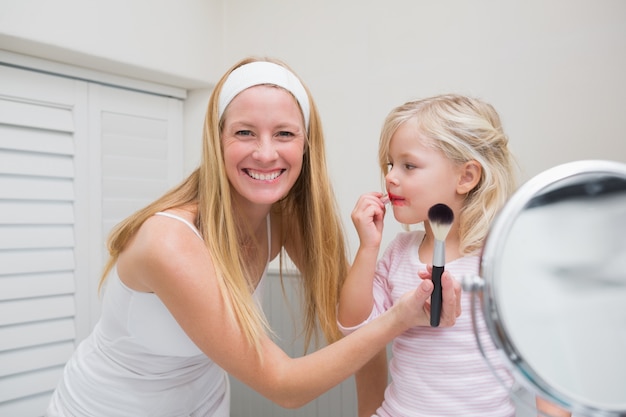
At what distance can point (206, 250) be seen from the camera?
0.96 m

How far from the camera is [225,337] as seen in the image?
0.91 m

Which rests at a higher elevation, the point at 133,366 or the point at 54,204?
the point at 54,204

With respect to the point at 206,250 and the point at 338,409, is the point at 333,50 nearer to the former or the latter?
the point at 206,250

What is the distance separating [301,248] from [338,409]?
59cm

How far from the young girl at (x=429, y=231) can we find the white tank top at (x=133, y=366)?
0.34 m

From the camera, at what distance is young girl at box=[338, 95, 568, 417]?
88 cm

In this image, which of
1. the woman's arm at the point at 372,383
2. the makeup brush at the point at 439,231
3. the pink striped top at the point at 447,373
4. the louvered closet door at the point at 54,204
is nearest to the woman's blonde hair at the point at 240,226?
the woman's arm at the point at 372,383

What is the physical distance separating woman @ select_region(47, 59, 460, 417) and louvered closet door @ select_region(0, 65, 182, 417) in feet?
1.32

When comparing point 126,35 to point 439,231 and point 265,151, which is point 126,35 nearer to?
point 265,151

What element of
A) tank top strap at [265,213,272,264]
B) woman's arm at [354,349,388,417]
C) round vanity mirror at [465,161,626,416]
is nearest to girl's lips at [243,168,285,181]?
tank top strap at [265,213,272,264]

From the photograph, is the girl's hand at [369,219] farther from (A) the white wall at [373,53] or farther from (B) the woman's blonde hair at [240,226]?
(A) the white wall at [373,53]

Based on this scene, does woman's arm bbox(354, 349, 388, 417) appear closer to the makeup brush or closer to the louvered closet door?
the makeup brush

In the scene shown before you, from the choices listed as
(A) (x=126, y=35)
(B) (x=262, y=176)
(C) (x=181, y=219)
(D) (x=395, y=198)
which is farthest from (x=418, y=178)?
(A) (x=126, y=35)

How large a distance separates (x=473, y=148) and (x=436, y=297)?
31 cm
